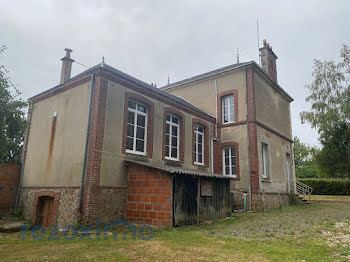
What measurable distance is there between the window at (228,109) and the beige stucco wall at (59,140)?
Answer: 832 centimetres

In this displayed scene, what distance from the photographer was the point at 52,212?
31.4ft

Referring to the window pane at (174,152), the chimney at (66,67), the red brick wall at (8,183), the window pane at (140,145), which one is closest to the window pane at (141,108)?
the window pane at (140,145)

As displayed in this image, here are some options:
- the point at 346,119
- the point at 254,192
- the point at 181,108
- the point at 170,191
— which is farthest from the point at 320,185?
the point at 170,191

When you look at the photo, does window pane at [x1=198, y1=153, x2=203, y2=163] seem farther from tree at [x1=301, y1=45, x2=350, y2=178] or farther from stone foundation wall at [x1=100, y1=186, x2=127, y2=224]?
tree at [x1=301, y1=45, x2=350, y2=178]

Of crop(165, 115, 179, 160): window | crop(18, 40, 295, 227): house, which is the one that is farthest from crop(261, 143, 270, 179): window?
crop(165, 115, 179, 160): window

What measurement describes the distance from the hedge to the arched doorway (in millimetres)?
23314

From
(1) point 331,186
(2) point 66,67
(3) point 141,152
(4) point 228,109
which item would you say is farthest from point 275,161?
(2) point 66,67

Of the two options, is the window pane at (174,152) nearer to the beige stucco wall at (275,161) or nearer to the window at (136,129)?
the window at (136,129)

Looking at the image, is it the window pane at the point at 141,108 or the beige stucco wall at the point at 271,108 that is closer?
the window pane at the point at 141,108

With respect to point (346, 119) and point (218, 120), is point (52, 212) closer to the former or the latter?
point (218, 120)

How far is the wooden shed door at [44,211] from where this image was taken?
384 inches

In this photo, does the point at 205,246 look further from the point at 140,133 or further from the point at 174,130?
the point at 174,130

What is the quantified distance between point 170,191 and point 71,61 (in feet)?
26.0

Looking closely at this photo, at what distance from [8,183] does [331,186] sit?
80.9 ft
